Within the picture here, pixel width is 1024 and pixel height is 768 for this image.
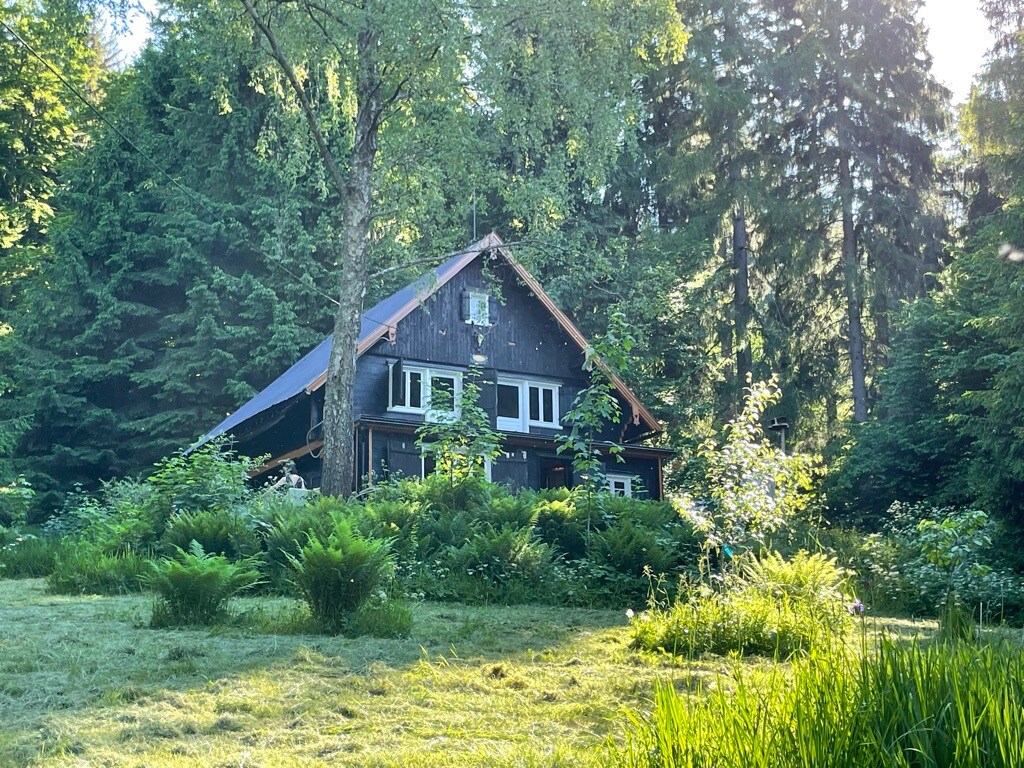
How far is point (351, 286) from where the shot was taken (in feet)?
60.5

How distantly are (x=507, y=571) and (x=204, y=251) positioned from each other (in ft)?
97.1

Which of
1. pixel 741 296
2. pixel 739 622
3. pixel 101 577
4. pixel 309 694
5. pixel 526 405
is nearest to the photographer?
pixel 309 694

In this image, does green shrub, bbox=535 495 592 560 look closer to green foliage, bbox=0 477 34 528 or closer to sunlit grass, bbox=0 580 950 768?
sunlit grass, bbox=0 580 950 768

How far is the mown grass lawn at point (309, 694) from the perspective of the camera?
14.5ft

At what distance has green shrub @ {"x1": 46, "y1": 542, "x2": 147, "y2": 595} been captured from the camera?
11.1 meters

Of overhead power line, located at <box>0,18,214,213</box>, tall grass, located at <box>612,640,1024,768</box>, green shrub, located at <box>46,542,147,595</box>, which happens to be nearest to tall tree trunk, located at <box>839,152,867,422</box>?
overhead power line, located at <box>0,18,214,213</box>

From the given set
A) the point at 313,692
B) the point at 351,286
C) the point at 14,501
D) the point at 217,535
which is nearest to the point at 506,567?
the point at 217,535

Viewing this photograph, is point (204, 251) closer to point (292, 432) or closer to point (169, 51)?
point (169, 51)

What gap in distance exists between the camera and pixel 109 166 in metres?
38.8

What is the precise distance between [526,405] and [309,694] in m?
24.8

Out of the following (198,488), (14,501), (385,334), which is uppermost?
(385,334)

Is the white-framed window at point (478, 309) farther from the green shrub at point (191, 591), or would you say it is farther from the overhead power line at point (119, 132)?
the green shrub at point (191, 591)

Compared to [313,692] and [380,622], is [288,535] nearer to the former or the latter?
[380,622]

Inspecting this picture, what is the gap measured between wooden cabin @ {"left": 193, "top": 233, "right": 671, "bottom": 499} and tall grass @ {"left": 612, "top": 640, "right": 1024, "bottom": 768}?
2206 centimetres
